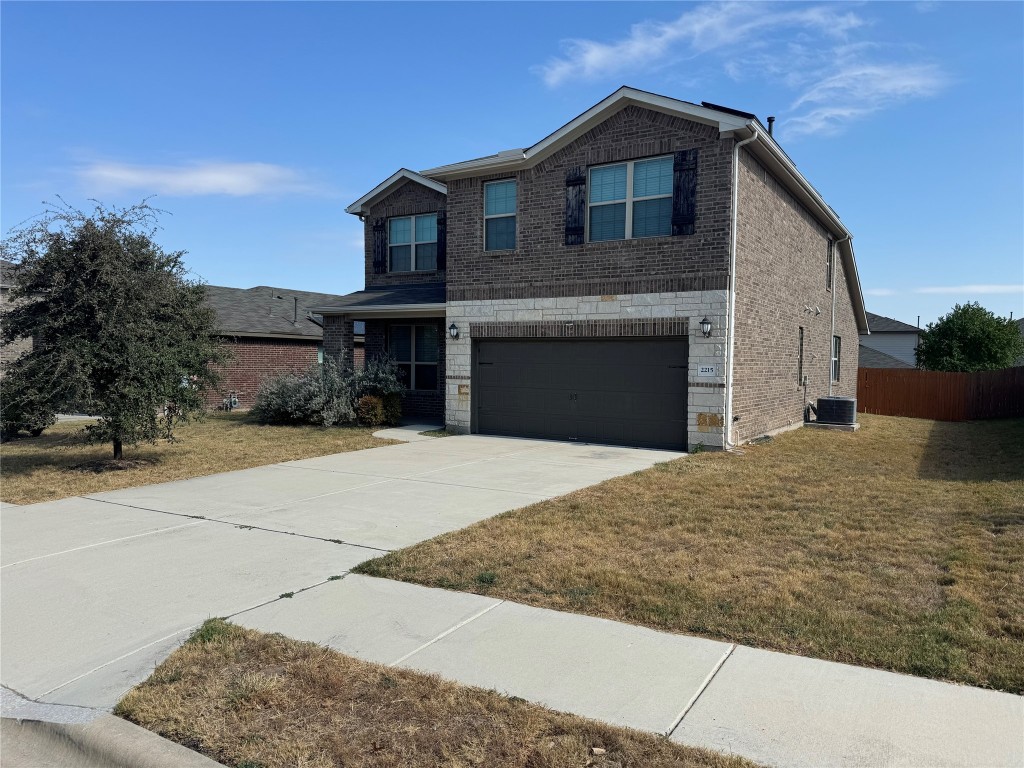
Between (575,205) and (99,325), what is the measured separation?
27.9ft

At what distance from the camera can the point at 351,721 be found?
3.55m

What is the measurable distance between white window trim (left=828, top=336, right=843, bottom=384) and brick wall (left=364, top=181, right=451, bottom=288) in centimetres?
1239

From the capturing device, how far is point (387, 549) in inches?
260

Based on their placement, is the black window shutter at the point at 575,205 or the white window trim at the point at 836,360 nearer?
the black window shutter at the point at 575,205

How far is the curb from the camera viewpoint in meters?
3.38

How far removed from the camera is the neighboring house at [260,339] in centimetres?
2323

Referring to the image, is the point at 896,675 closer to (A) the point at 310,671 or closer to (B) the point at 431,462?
(A) the point at 310,671

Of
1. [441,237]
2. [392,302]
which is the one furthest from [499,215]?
[441,237]

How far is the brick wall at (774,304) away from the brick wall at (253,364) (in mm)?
14581

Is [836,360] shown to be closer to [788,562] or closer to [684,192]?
[684,192]

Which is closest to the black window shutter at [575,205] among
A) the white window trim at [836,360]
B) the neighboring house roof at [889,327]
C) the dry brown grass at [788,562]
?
the dry brown grass at [788,562]

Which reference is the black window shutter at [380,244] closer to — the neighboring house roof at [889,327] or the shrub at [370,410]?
the shrub at [370,410]

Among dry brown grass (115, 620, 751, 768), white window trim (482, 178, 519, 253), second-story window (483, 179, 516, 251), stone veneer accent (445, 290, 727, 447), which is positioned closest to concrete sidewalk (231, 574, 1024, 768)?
dry brown grass (115, 620, 751, 768)

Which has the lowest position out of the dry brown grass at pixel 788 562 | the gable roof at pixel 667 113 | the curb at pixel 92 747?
the curb at pixel 92 747
